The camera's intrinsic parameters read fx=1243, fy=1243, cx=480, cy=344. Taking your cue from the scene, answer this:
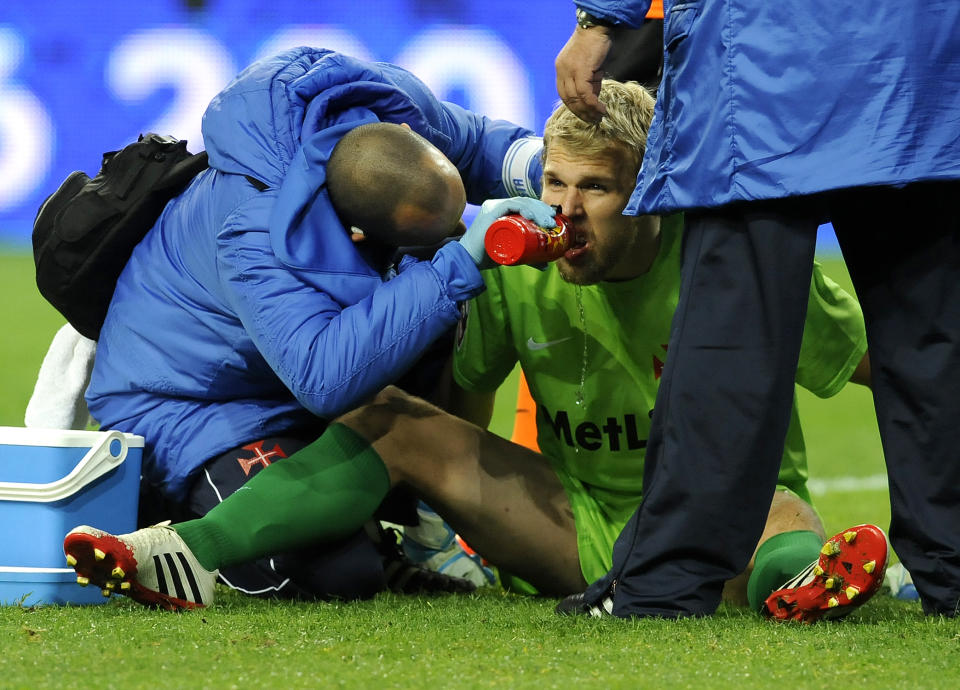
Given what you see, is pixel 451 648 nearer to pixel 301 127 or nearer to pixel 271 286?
pixel 271 286

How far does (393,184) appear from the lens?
2.30 metres

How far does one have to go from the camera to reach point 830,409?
625 cm

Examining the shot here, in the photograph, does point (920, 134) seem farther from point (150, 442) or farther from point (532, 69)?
point (532, 69)

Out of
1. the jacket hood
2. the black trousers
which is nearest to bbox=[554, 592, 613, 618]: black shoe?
the black trousers

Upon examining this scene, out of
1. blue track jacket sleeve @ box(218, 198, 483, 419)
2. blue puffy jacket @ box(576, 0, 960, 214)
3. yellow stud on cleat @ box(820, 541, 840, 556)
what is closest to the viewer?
blue puffy jacket @ box(576, 0, 960, 214)

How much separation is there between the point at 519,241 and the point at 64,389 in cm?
122

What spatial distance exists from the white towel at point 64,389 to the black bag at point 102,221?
154 mm

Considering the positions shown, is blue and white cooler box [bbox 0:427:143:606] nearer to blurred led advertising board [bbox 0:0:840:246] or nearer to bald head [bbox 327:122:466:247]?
bald head [bbox 327:122:466:247]

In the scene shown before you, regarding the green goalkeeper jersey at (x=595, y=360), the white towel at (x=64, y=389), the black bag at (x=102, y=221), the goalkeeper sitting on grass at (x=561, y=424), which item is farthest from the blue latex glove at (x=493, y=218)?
the white towel at (x=64, y=389)

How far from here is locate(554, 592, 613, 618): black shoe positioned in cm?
201

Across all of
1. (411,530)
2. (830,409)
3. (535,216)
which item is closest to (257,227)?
(535,216)

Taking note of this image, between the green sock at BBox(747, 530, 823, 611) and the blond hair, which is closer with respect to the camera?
the green sock at BBox(747, 530, 823, 611)

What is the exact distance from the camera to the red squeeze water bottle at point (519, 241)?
2184 mm

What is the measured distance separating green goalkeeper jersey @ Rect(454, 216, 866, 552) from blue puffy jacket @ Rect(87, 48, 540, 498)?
251 mm
